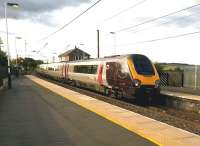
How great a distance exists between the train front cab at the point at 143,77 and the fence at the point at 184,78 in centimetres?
1465

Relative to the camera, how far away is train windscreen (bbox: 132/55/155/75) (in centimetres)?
2195

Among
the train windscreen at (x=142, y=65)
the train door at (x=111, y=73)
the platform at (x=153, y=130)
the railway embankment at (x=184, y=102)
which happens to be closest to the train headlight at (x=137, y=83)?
the train windscreen at (x=142, y=65)

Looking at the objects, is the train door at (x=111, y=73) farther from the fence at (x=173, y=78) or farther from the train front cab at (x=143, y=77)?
the fence at (x=173, y=78)

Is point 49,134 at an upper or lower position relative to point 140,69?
lower

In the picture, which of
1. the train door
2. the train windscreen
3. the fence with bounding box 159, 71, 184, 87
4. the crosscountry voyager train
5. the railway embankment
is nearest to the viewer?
the railway embankment

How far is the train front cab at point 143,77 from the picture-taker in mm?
21281

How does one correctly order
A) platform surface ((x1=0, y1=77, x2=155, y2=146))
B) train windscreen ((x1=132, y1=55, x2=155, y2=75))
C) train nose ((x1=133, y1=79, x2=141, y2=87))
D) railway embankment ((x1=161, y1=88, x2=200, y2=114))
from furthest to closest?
train windscreen ((x1=132, y1=55, x2=155, y2=75)), train nose ((x1=133, y1=79, x2=141, y2=87)), railway embankment ((x1=161, y1=88, x2=200, y2=114)), platform surface ((x1=0, y1=77, x2=155, y2=146))

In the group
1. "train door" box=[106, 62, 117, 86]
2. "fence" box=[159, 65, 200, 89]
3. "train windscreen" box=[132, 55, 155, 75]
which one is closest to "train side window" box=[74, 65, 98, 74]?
"train door" box=[106, 62, 117, 86]

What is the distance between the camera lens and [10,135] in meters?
10.7

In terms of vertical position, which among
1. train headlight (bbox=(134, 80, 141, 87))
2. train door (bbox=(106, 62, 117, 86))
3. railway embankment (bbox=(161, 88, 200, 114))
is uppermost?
train door (bbox=(106, 62, 117, 86))

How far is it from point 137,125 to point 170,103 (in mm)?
10144

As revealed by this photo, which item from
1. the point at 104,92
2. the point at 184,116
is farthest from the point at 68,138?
the point at 104,92

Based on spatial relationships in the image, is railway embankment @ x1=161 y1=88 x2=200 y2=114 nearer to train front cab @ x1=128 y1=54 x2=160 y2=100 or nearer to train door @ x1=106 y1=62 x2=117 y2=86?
train front cab @ x1=128 y1=54 x2=160 y2=100

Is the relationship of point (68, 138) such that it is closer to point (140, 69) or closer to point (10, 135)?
point (10, 135)
